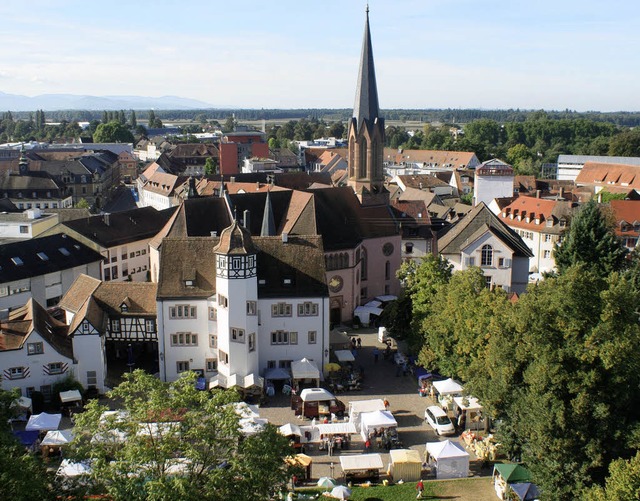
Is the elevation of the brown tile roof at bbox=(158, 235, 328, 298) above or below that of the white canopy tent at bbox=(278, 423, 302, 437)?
above

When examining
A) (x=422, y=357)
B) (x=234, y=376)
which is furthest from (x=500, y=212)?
(x=234, y=376)

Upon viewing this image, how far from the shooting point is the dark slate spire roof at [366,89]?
6569 cm

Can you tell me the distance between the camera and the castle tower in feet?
151

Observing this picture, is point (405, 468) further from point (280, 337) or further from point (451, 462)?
point (280, 337)

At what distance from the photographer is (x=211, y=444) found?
949 inches

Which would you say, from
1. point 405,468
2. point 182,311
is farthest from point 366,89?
point 405,468

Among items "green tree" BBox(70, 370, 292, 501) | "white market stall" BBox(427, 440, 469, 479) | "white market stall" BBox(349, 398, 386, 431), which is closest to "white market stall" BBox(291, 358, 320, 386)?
"white market stall" BBox(349, 398, 386, 431)

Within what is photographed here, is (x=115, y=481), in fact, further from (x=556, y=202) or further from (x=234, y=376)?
(x=556, y=202)

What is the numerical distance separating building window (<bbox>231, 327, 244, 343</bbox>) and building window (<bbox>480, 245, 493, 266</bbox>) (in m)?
25.9

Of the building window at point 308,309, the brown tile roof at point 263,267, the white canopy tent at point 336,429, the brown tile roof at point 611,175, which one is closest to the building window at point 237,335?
the brown tile roof at point 263,267

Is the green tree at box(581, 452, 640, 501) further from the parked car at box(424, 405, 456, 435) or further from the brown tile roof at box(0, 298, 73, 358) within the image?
the brown tile roof at box(0, 298, 73, 358)

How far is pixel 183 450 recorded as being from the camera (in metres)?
24.0

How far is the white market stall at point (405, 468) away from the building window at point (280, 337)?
49.8ft

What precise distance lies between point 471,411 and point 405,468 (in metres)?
7.58
